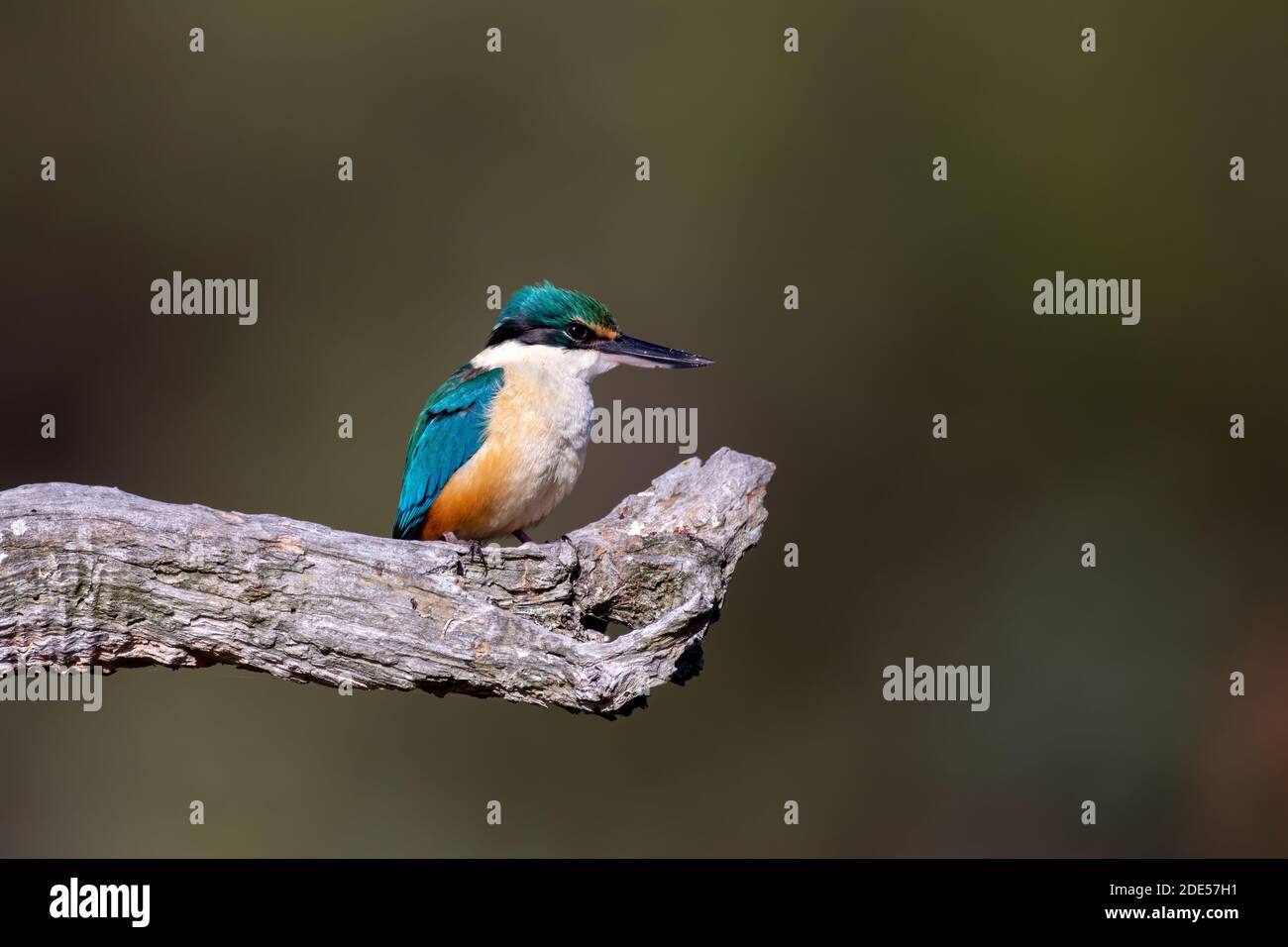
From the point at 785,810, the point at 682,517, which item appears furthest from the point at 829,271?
the point at 682,517

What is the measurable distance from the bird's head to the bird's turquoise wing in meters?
0.25

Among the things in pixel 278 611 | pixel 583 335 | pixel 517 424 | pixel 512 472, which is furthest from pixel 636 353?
pixel 278 611

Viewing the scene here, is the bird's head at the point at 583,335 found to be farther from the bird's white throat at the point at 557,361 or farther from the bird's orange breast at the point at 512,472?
the bird's orange breast at the point at 512,472

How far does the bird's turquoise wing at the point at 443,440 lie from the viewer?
16.1ft

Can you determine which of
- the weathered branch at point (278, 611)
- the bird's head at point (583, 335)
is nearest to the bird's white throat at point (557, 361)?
the bird's head at point (583, 335)

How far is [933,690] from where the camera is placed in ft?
34.4

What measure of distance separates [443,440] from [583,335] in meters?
0.64

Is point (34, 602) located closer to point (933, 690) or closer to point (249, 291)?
point (249, 291)

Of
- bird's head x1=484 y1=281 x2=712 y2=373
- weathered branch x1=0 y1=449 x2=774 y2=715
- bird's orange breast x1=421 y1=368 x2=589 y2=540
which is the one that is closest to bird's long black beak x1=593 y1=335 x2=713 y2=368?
bird's head x1=484 y1=281 x2=712 y2=373

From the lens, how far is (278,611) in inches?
150

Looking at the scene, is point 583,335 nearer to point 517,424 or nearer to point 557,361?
point 557,361

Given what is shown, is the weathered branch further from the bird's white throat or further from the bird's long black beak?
the bird's long black beak

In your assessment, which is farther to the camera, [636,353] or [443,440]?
[636,353]

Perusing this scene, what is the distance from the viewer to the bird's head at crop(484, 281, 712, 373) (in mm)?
5180
